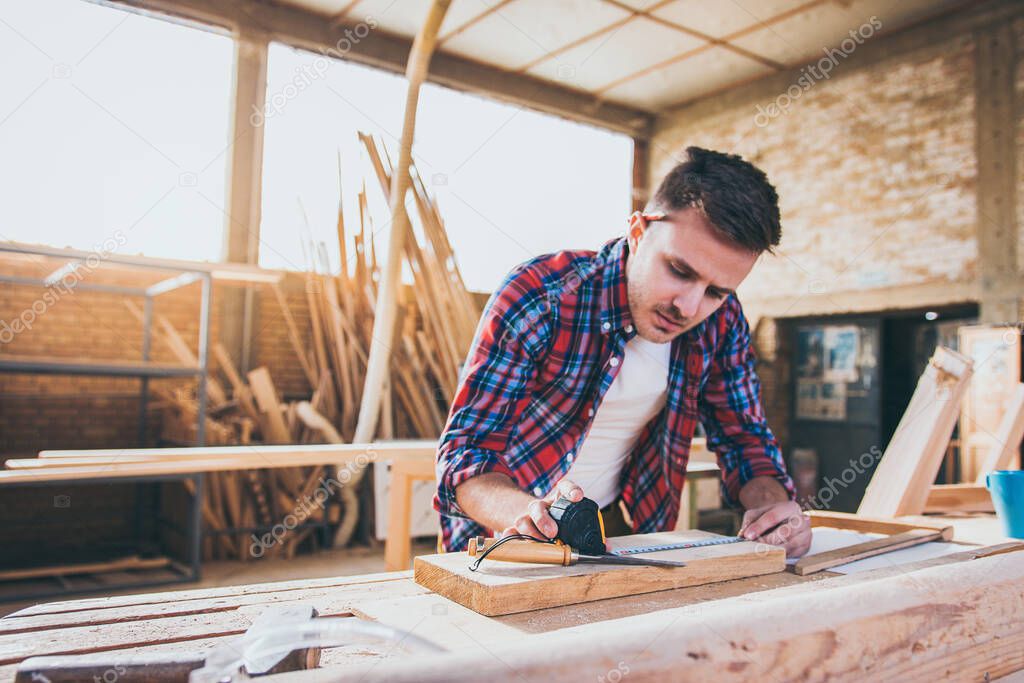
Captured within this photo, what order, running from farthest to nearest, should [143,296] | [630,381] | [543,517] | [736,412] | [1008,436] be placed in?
[143,296] → [1008,436] → [736,412] → [630,381] → [543,517]

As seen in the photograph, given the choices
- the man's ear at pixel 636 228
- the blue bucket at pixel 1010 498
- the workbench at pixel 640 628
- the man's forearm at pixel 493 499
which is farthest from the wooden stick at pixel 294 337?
the blue bucket at pixel 1010 498

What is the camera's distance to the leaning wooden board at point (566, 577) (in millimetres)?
1030

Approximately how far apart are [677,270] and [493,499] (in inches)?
23.6

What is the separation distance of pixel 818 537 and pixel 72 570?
4609mm

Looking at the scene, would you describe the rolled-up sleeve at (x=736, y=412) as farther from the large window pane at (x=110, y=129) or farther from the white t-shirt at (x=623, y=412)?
the large window pane at (x=110, y=129)

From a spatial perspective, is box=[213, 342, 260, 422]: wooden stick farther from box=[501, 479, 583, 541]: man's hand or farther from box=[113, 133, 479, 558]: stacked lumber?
box=[501, 479, 583, 541]: man's hand

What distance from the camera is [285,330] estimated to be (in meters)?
6.10

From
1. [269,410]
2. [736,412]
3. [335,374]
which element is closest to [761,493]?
[736,412]

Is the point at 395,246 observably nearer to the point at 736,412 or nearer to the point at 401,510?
the point at 401,510

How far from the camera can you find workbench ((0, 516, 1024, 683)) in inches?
21.7

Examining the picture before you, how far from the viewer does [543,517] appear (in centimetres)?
119

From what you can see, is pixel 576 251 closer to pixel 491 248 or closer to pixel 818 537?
pixel 818 537

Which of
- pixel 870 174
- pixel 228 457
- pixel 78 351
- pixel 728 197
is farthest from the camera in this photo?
pixel 870 174

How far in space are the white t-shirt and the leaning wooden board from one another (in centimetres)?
47
